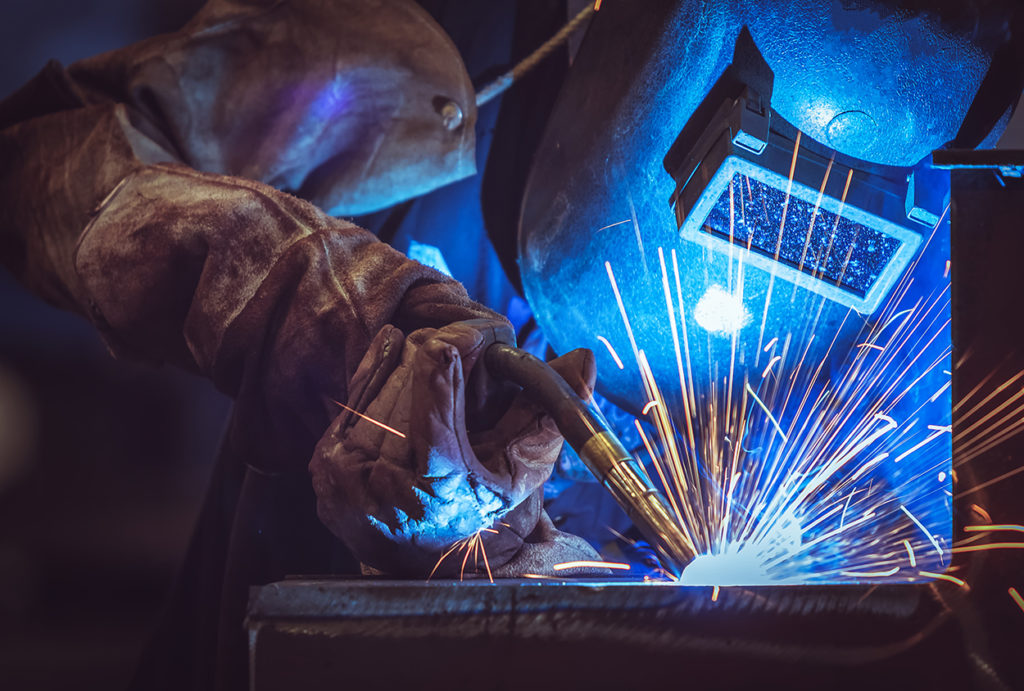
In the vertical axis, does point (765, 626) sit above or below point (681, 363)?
below

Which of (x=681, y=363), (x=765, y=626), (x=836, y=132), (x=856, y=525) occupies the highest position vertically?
(x=836, y=132)

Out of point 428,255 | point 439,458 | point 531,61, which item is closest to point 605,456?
point 439,458

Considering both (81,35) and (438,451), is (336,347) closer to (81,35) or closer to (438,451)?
(438,451)

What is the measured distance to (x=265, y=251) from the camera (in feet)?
3.56

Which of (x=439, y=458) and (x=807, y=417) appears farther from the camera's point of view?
(x=807, y=417)

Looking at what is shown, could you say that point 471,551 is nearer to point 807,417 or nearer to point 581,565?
point 581,565

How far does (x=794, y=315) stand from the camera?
104 cm

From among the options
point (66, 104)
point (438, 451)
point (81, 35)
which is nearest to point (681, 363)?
point (438, 451)

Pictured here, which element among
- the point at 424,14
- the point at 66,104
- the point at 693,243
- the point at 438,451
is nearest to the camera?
the point at 438,451

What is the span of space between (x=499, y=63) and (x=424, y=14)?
20 centimetres

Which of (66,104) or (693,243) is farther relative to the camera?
(66,104)

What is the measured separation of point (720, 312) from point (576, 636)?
612mm

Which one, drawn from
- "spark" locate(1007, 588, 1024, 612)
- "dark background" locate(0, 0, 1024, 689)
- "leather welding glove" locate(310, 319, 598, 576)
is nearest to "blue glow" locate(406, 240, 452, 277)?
"leather welding glove" locate(310, 319, 598, 576)

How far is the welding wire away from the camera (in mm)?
1552
